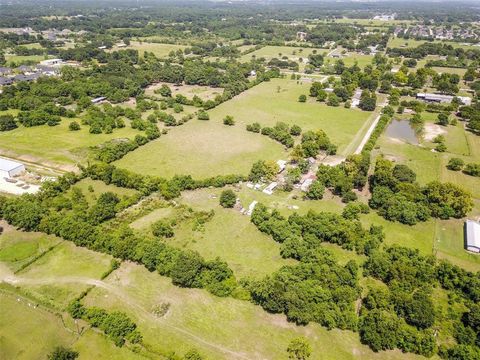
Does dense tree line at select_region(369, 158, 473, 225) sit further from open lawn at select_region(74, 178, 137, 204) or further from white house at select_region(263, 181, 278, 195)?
open lawn at select_region(74, 178, 137, 204)

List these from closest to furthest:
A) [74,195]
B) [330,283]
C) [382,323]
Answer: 1. [382,323]
2. [330,283]
3. [74,195]

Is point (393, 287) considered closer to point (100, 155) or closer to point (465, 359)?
point (465, 359)

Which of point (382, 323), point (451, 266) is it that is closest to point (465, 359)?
point (382, 323)

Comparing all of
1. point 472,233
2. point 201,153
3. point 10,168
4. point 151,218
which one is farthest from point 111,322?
point 472,233

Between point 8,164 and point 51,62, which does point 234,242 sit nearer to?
point 8,164

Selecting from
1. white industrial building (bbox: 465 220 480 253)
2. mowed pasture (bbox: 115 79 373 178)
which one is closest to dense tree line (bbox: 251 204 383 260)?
white industrial building (bbox: 465 220 480 253)

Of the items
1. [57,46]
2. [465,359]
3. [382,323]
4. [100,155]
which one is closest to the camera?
[465,359]

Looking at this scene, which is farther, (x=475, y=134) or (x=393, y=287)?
(x=475, y=134)
